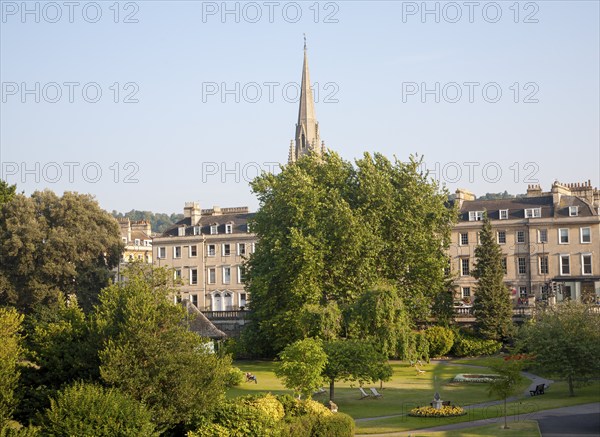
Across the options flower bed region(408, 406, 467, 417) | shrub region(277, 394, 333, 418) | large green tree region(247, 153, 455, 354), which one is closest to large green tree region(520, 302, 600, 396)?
flower bed region(408, 406, 467, 417)

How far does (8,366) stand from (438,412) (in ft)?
76.2

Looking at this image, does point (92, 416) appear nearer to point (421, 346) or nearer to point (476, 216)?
point (421, 346)

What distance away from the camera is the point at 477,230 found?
106750 mm

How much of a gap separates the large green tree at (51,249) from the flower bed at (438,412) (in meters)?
45.7

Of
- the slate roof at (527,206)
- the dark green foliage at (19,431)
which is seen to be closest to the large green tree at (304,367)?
the dark green foliage at (19,431)

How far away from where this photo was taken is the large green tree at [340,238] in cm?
7681

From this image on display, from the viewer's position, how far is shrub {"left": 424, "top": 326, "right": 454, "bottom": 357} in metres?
80.6

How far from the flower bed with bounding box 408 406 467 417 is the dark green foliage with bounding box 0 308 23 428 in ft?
70.9

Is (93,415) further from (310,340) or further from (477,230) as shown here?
(477,230)

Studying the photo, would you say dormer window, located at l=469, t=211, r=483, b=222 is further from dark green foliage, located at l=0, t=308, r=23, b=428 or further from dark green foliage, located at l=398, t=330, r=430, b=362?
dark green foliage, located at l=0, t=308, r=23, b=428

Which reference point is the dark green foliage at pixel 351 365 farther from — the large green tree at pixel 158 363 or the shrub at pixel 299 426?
the large green tree at pixel 158 363

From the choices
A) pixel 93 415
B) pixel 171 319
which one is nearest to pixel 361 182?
pixel 171 319

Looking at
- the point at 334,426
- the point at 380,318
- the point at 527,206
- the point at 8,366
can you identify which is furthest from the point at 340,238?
the point at 8,366

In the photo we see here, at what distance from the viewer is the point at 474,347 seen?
81.2 m
